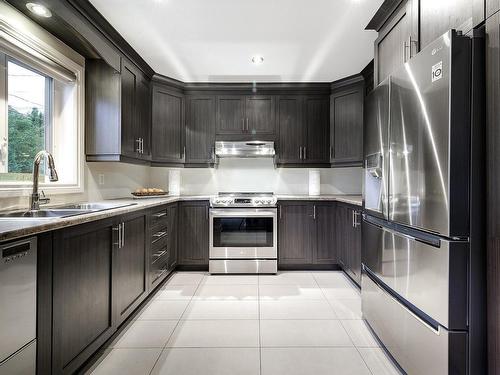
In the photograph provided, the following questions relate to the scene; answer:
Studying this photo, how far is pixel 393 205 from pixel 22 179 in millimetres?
2445

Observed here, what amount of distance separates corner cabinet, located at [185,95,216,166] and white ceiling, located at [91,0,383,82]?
15.1 inches

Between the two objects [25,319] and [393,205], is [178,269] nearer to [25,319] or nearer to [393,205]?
[25,319]

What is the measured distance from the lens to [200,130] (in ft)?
12.8

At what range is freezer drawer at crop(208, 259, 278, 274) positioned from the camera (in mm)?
3514

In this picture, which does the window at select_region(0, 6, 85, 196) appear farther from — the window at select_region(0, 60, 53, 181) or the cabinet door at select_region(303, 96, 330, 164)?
the cabinet door at select_region(303, 96, 330, 164)

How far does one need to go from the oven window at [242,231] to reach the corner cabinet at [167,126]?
1.04 meters

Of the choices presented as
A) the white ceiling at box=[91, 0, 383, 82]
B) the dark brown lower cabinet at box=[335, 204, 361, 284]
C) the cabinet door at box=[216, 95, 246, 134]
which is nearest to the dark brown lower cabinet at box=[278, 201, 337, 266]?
the dark brown lower cabinet at box=[335, 204, 361, 284]

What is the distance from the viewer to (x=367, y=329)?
2.20 m

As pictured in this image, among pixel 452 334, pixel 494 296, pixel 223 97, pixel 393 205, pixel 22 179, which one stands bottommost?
pixel 452 334

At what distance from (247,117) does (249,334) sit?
2647mm

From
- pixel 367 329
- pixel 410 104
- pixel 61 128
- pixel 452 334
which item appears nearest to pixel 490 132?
pixel 410 104

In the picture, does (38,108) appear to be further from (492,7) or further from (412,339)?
(412,339)

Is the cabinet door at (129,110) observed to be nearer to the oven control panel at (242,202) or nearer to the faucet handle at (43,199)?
the faucet handle at (43,199)

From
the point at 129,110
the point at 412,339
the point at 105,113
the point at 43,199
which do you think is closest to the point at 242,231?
the point at 129,110
